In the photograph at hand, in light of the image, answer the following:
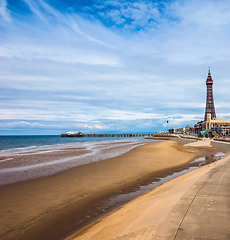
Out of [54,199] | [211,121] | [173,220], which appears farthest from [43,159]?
[211,121]

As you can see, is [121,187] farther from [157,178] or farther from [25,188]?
[25,188]

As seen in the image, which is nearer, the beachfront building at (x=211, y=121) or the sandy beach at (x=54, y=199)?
the sandy beach at (x=54, y=199)

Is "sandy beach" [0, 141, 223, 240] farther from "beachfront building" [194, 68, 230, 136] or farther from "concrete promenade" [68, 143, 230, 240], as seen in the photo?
"beachfront building" [194, 68, 230, 136]

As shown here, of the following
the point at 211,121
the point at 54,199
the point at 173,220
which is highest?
the point at 211,121

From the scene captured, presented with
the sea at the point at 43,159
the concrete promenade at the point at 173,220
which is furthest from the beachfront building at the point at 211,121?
the concrete promenade at the point at 173,220

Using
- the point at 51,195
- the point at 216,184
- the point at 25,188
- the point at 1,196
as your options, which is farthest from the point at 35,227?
the point at 216,184

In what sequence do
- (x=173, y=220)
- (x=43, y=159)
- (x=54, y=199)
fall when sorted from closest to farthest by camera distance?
(x=173, y=220) → (x=54, y=199) → (x=43, y=159)

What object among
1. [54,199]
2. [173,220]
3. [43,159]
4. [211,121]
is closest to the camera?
[173,220]

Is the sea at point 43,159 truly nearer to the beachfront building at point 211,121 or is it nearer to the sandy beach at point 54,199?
the sandy beach at point 54,199

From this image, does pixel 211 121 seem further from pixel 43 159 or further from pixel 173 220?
pixel 173 220

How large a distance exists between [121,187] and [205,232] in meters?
6.39

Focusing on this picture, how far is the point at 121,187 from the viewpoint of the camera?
10234 millimetres

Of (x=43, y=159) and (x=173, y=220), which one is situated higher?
(x=173, y=220)

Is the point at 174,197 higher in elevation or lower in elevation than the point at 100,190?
higher
